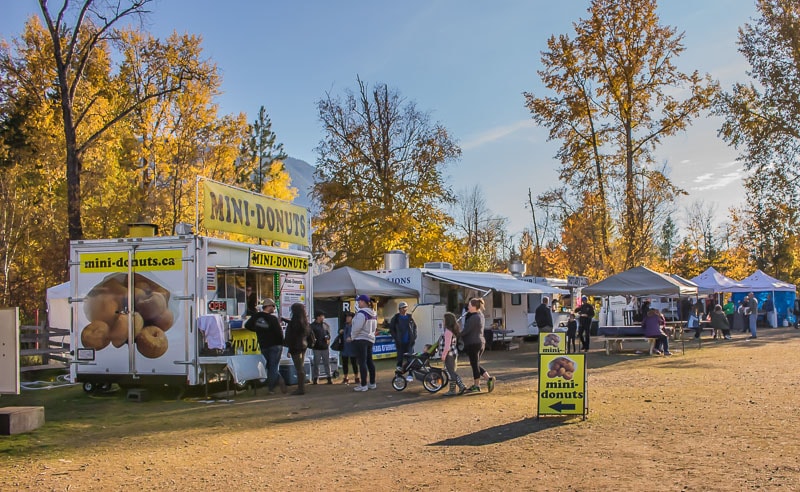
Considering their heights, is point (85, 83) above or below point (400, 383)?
above

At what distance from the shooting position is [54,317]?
18.4m

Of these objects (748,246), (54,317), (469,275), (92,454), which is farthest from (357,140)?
(748,246)

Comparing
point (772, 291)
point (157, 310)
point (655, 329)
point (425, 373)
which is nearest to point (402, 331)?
point (425, 373)

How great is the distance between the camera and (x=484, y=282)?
2238cm

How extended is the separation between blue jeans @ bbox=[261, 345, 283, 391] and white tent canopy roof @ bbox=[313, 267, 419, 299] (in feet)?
22.1

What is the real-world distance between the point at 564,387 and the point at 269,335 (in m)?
5.32

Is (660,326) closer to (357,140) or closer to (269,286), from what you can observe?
(269,286)

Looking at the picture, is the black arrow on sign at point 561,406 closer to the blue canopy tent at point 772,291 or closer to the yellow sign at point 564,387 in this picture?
the yellow sign at point 564,387

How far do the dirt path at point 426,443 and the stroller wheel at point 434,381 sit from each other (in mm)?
368

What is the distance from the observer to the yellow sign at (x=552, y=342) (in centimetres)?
1484

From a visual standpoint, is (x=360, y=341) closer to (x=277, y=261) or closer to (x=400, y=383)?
(x=400, y=383)

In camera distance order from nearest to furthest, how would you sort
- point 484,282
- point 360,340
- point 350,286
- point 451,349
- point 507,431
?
point 507,431, point 451,349, point 360,340, point 350,286, point 484,282

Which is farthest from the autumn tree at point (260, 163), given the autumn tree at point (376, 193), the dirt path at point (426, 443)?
the dirt path at point (426, 443)

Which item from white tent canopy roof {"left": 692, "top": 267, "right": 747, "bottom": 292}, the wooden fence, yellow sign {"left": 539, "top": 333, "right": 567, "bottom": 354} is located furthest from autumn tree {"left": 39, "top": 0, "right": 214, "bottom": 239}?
white tent canopy roof {"left": 692, "top": 267, "right": 747, "bottom": 292}
